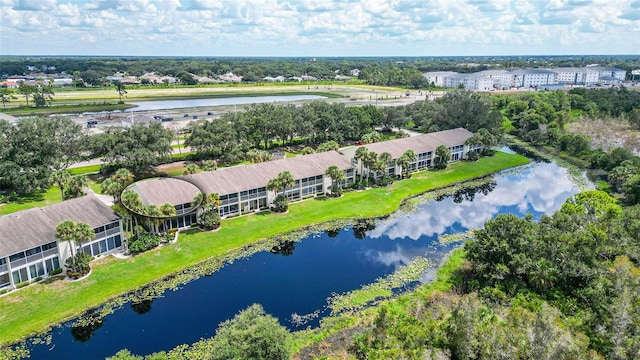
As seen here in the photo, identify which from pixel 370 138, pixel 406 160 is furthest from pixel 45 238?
pixel 370 138

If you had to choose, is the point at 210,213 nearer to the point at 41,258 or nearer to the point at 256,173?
the point at 256,173

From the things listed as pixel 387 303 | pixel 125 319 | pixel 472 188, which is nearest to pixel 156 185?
pixel 125 319

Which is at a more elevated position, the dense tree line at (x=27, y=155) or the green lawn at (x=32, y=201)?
the dense tree line at (x=27, y=155)

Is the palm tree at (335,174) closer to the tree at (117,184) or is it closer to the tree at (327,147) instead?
the tree at (327,147)

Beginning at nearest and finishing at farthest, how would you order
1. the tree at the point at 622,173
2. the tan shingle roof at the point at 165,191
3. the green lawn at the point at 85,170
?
the tan shingle roof at the point at 165,191
the tree at the point at 622,173
the green lawn at the point at 85,170

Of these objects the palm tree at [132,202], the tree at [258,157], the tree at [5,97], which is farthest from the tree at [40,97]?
the palm tree at [132,202]

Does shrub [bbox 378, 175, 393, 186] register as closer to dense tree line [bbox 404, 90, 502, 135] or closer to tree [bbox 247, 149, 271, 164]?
tree [bbox 247, 149, 271, 164]

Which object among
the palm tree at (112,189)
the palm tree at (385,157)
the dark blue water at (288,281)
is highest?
the palm tree at (112,189)
